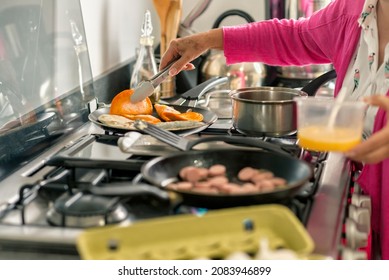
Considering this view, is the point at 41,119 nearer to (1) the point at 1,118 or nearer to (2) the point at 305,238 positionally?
(1) the point at 1,118

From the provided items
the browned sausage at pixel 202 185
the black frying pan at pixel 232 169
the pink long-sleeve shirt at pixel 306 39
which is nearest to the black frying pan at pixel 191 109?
the pink long-sleeve shirt at pixel 306 39

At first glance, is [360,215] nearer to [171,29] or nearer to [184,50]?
[184,50]

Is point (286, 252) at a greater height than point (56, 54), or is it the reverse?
point (56, 54)

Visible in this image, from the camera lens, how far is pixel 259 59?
5.13 ft

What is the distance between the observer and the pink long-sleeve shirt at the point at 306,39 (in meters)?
1.38

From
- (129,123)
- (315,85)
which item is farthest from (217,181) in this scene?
(315,85)

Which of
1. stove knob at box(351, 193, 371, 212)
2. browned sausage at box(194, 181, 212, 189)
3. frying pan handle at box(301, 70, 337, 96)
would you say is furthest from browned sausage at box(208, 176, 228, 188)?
A: frying pan handle at box(301, 70, 337, 96)

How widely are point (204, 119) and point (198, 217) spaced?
2.05ft

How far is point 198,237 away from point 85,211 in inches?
7.2

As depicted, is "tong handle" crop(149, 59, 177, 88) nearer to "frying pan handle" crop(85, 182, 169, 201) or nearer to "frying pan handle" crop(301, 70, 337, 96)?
"frying pan handle" crop(301, 70, 337, 96)

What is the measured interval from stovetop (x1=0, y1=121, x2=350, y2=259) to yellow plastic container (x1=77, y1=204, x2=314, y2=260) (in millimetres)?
64

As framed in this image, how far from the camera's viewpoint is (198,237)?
30.8 inches

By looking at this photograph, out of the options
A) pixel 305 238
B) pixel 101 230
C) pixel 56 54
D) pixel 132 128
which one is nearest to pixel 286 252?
pixel 305 238

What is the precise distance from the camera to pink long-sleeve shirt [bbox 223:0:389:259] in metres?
1.38
